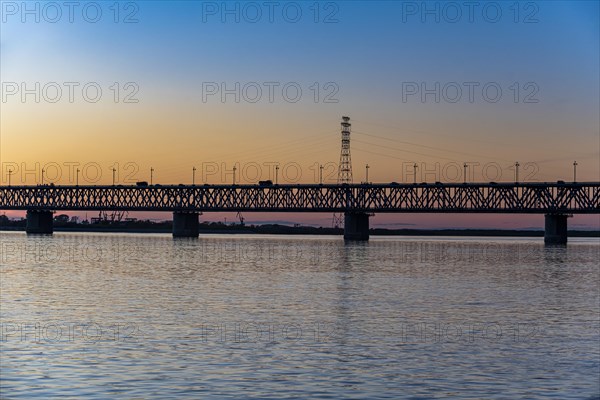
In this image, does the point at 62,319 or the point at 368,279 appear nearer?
the point at 62,319

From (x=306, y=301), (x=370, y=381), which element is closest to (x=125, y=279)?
(x=306, y=301)

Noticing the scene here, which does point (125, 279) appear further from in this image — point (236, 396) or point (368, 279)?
point (236, 396)

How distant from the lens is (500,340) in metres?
31.2

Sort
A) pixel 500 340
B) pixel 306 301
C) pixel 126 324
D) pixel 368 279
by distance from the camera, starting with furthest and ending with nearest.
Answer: pixel 368 279
pixel 306 301
pixel 126 324
pixel 500 340

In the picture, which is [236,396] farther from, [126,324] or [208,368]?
[126,324]

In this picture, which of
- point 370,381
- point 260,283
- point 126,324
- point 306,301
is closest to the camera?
point 370,381

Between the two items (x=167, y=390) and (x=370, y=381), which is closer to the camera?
(x=167, y=390)

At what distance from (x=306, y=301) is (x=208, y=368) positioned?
22.2 meters

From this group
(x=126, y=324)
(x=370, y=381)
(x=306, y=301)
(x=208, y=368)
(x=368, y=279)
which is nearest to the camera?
(x=370, y=381)

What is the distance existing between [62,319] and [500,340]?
1629 cm

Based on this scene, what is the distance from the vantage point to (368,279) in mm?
66938

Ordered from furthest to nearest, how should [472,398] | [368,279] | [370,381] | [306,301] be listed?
1. [368,279]
2. [306,301]
3. [370,381]
4. [472,398]

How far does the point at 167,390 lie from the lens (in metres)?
21.6

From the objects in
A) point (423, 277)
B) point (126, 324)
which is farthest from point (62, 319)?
point (423, 277)
